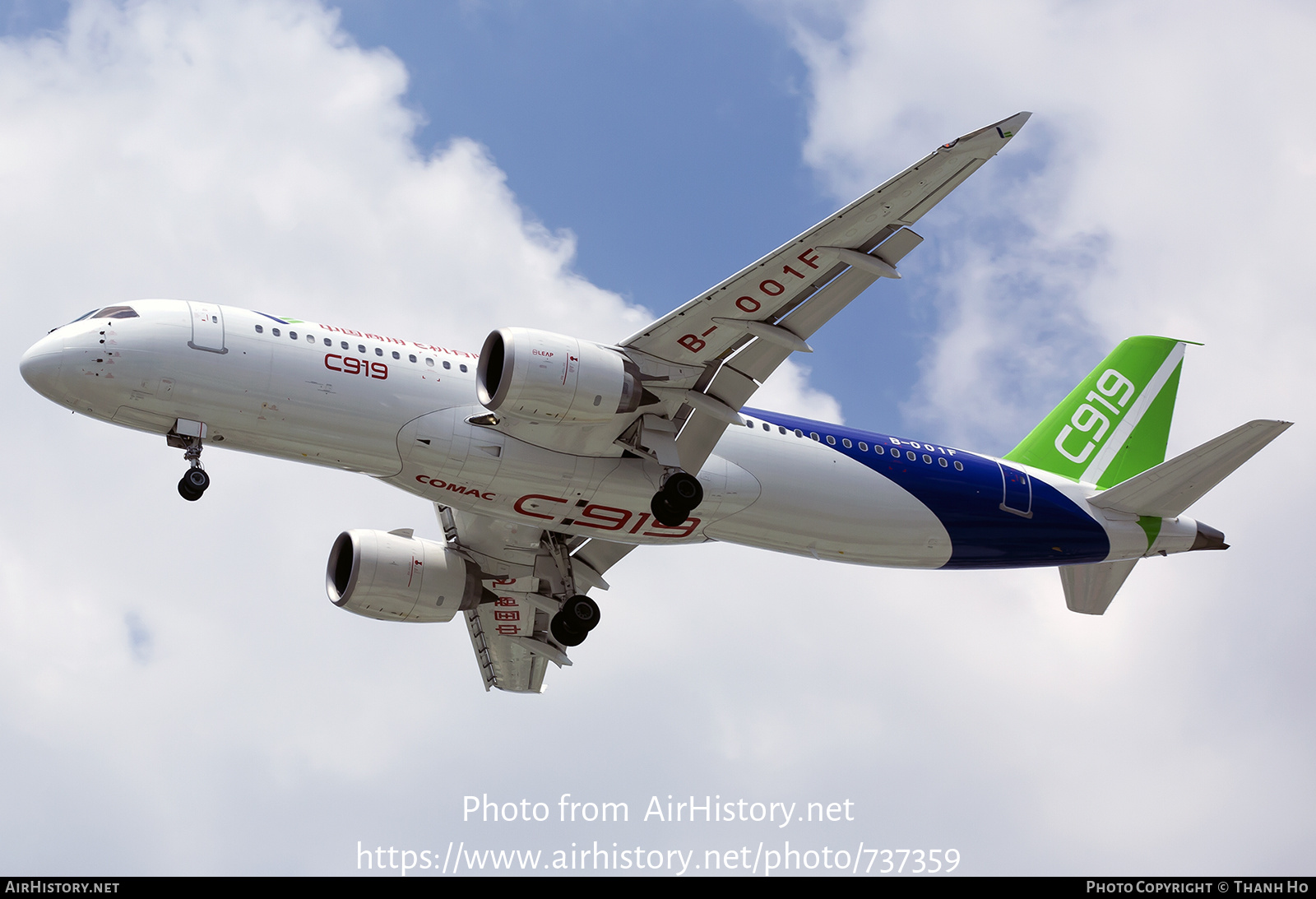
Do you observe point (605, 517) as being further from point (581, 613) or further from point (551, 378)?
point (551, 378)

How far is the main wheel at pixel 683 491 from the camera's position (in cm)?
2683

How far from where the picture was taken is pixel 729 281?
25.2m

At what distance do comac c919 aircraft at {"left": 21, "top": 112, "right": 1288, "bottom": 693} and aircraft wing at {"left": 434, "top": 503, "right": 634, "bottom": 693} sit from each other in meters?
0.07

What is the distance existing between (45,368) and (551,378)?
9028 mm

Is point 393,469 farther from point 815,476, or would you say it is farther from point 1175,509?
point 1175,509

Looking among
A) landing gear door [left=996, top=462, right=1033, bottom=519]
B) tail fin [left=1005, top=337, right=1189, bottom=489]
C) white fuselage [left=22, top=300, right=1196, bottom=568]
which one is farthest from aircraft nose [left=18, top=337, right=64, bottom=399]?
tail fin [left=1005, top=337, right=1189, bottom=489]

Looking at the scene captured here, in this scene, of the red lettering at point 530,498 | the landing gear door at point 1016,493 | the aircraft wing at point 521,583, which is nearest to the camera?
the red lettering at point 530,498

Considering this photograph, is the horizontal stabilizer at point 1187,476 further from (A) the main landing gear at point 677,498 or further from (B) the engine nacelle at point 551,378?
(B) the engine nacelle at point 551,378

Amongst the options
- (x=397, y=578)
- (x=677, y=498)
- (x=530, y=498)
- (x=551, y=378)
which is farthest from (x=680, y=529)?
(x=397, y=578)

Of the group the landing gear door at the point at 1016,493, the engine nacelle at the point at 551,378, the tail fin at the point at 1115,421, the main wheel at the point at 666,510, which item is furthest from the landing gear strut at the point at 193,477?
the tail fin at the point at 1115,421

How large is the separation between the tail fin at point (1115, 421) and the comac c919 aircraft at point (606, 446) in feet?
0.52

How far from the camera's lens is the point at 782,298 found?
1007 inches

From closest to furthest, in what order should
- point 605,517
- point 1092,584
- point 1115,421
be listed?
point 605,517, point 1092,584, point 1115,421

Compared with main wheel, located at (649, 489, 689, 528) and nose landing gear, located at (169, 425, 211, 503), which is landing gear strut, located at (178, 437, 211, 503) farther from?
main wheel, located at (649, 489, 689, 528)
